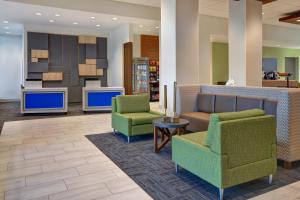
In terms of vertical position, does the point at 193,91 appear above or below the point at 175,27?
below

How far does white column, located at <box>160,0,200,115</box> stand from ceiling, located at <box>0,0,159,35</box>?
11.4 feet

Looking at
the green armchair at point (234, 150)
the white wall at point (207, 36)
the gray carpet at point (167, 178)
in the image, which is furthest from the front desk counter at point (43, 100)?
the green armchair at point (234, 150)

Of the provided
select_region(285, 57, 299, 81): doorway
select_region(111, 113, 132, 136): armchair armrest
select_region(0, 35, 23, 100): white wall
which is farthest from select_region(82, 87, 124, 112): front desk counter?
select_region(285, 57, 299, 81): doorway

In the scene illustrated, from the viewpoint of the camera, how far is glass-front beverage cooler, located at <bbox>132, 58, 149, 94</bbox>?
11.6m

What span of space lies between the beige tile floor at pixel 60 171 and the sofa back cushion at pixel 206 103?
2.35m

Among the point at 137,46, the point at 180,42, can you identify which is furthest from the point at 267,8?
the point at 137,46

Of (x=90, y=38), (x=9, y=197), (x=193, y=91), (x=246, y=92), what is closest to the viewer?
(x=9, y=197)

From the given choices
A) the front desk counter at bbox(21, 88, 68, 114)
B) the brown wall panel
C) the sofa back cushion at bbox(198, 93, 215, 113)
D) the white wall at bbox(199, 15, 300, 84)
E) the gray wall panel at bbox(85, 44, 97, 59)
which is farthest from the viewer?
the brown wall panel

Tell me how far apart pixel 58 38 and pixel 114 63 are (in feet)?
8.74

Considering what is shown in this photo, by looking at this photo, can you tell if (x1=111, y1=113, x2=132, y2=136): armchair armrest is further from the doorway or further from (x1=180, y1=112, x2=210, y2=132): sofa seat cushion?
the doorway

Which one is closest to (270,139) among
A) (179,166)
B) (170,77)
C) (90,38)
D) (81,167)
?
(179,166)

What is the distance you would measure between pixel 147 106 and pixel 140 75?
6374 millimetres

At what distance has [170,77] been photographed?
20.1 feet

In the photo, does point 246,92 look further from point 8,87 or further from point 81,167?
point 8,87
